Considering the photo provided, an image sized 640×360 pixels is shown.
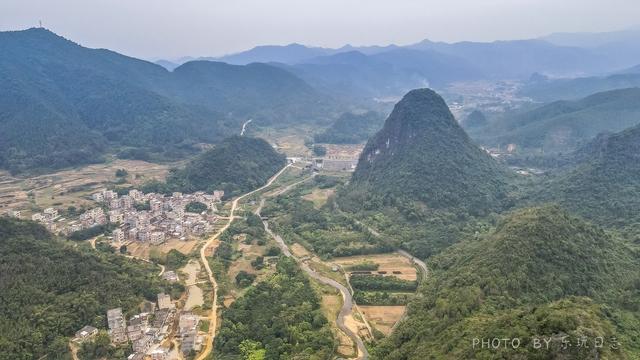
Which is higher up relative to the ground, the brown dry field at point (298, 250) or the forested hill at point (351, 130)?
the forested hill at point (351, 130)

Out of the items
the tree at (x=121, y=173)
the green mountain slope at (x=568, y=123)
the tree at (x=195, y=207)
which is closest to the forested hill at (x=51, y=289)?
the tree at (x=195, y=207)

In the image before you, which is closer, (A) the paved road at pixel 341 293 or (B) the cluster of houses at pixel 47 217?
(A) the paved road at pixel 341 293

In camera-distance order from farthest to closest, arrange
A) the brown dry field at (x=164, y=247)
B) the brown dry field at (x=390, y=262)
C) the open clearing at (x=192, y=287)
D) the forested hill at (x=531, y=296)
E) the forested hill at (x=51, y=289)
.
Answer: the brown dry field at (x=164, y=247), the brown dry field at (x=390, y=262), the open clearing at (x=192, y=287), the forested hill at (x=51, y=289), the forested hill at (x=531, y=296)

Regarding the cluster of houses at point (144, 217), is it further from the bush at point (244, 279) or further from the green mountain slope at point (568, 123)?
the green mountain slope at point (568, 123)

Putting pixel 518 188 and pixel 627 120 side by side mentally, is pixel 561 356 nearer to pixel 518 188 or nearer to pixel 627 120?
pixel 518 188

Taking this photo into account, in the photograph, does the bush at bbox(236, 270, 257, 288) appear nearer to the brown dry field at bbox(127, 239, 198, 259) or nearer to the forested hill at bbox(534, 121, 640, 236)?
the brown dry field at bbox(127, 239, 198, 259)

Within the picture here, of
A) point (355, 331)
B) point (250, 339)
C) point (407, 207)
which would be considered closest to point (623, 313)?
point (355, 331)

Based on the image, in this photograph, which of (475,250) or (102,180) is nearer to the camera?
(475,250)
